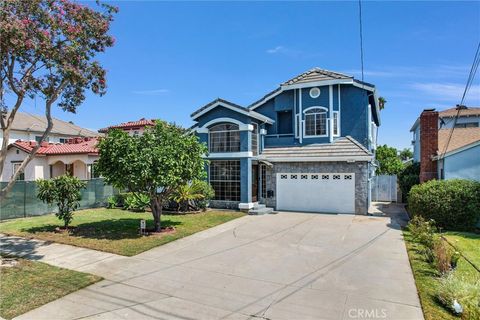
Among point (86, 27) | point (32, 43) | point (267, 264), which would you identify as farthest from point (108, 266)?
point (86, 27)

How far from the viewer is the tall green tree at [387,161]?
108 ft

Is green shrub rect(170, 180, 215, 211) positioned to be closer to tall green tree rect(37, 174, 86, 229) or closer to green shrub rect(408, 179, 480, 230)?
tall green tree rect(37, 174, 86, 229)

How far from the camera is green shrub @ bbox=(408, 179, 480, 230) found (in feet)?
41.9

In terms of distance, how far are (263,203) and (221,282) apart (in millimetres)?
12598

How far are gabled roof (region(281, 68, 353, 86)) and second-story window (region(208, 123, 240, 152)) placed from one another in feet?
15.7

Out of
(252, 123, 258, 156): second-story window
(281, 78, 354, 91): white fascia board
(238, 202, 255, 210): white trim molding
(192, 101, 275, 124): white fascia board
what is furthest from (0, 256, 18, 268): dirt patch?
(281, 78, 354, 91): white fascia board

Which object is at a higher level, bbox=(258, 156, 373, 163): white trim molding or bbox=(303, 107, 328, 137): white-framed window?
bbox=(303, 107, 328, 137): white-framed window

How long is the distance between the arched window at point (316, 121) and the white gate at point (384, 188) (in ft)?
24.7

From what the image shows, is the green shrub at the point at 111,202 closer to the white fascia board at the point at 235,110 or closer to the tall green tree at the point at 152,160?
the white fascia board at the point at 235,110

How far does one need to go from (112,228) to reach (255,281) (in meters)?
8.25

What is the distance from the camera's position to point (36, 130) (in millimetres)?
31859

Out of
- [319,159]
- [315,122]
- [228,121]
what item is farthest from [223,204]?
[315,122]

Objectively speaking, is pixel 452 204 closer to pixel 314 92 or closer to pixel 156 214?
pixel 314 92

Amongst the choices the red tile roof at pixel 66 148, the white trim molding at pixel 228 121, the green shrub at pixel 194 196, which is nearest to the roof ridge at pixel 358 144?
the white trim molding at pixel 228 121
